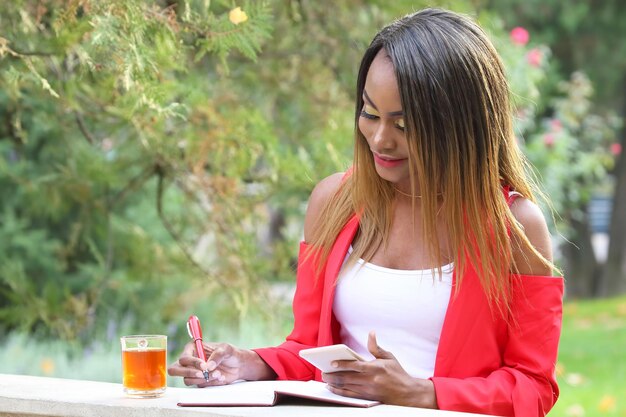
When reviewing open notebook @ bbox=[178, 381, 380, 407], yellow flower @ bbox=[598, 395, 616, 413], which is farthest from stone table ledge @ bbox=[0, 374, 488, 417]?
yellow flower @ bbox=[598, 395, 616, 413]

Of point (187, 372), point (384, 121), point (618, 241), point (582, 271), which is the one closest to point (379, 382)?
point (187, 372)

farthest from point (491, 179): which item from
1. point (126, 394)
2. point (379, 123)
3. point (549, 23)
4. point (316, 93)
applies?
point (549, 23)

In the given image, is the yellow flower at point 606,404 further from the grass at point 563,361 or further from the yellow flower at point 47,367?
the yellow flower at point 47,367

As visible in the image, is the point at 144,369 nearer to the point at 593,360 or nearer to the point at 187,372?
the point at 187,372

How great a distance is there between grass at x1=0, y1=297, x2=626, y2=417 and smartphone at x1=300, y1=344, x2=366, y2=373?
1.49 m

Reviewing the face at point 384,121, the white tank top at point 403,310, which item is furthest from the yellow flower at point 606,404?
→ the face at point 384,121

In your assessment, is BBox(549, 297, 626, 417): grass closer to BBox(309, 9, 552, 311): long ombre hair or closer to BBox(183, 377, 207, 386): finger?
BBox(309, 9, 552, 311): long ombre hair

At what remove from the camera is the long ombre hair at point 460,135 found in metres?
2.62

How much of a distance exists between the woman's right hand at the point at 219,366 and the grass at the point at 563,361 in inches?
52.6

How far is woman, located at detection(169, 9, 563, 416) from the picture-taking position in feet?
8.61

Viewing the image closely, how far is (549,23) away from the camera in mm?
13500

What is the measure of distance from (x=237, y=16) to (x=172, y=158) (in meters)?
1.63

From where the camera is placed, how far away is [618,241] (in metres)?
14.6

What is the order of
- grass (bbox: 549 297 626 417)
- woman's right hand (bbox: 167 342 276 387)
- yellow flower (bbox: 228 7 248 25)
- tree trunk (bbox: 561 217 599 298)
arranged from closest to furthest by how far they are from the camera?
woman's right hand (bbox: 167 342 276 387)
yellow flower (bbox: 228 7 248 25)
grass (bbox: 549 297 626 417)
tree trunk (bbox: 561 217 599 298)
